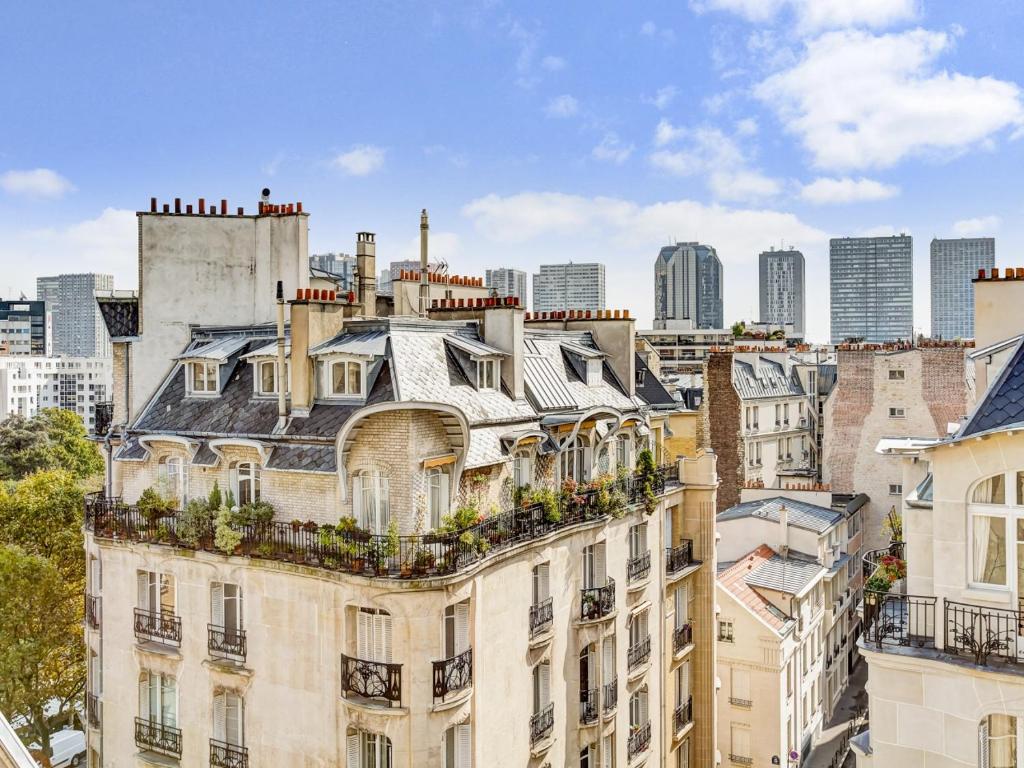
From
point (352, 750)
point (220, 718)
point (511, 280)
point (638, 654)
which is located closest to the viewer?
point (352, 750)

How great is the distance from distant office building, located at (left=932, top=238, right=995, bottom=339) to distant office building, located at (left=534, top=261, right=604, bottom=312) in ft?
221

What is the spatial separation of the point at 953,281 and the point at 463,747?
192 meters

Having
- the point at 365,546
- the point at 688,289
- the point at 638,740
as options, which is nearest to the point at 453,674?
the point at 365,546

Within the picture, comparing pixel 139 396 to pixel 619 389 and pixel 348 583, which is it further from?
pixel 619 389

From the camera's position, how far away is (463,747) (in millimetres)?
21125

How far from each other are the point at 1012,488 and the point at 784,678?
86.1ft

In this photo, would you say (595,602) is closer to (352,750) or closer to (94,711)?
(352,750)

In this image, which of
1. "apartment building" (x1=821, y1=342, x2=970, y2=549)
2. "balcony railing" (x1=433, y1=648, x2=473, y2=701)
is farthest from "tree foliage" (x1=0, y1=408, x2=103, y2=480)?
"balcony railing" (x1=433, y1=648, x2=473, y2=701)

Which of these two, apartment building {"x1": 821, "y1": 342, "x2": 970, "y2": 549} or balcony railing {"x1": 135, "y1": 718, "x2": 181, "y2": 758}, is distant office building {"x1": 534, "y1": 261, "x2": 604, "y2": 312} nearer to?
apartment building {"x1": 821, "y1": 342, "x2": 970, "y2": 549}

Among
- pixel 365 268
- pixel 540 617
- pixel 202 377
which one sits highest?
pixel 365 268

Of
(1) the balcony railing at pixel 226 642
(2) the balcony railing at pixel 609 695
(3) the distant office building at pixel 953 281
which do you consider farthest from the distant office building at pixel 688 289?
(1) the balcony railing at pixel 226 642

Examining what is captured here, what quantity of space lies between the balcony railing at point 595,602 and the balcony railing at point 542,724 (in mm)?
2836

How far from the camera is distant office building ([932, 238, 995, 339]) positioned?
180 metres

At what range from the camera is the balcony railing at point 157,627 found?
2350 cm
